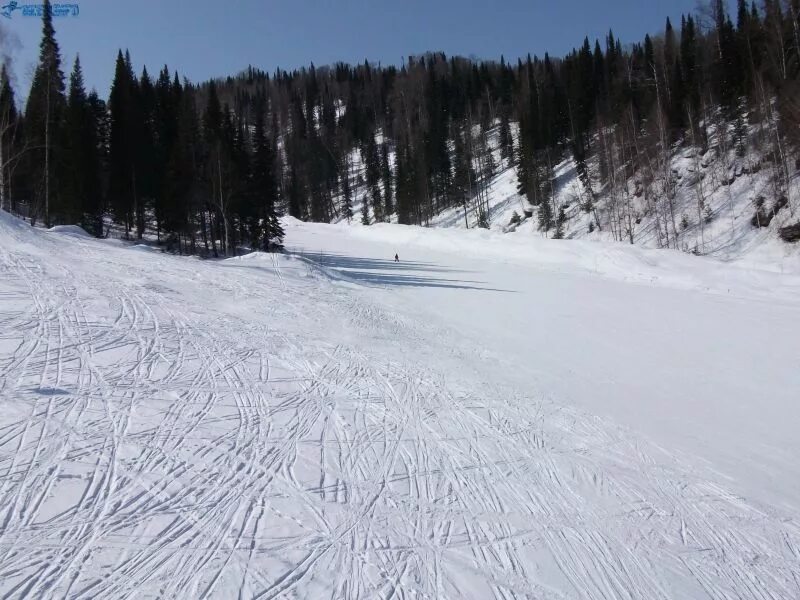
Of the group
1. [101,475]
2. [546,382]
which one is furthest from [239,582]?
[546,382]

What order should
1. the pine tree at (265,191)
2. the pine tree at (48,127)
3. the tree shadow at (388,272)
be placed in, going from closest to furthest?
the tree shadow at (388,272) → the pine tree at (48,127) → the pine tree at (265,191)

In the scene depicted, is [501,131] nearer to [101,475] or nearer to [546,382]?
[546,382]

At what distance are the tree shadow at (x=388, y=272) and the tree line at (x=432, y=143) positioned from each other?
27.7 ft

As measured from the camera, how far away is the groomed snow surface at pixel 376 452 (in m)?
3.39

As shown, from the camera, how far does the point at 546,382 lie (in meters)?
8.09

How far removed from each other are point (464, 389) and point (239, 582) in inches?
191

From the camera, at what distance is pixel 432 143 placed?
66.4 m

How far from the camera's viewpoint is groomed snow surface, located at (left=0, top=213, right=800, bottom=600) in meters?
3.39

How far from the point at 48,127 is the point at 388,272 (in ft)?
73.5

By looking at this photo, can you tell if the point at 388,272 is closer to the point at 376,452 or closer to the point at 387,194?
the point at 376,452

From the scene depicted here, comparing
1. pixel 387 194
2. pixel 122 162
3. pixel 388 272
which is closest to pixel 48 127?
pixel 122 162

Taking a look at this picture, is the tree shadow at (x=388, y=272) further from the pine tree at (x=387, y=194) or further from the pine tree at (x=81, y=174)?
the pine tree at (x=387, y=194)

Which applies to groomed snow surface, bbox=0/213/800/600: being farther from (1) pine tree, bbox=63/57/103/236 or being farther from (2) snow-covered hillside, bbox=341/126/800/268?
(2) snow-covered hillside, bbox=341/126/800/268

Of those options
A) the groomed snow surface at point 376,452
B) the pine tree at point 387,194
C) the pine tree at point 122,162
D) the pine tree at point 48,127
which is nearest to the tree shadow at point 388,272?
the groomed snow surface at point 376,452
